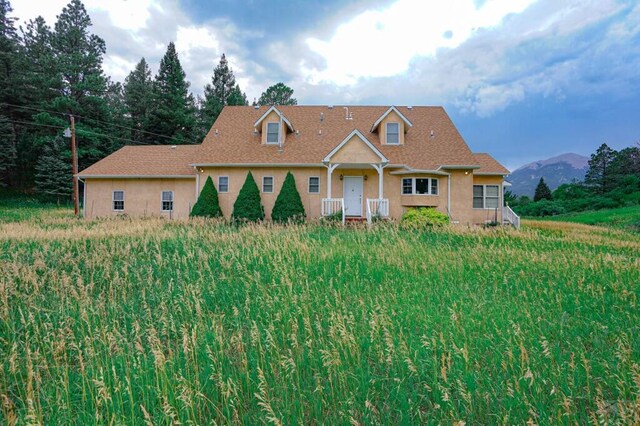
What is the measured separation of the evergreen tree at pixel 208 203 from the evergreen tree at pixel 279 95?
26.9 m

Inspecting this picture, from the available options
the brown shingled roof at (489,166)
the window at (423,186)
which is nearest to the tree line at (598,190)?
the brown shingled roof at (489,166)

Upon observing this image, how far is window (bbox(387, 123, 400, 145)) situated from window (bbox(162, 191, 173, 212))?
14.1 metres

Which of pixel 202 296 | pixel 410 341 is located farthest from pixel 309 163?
pixel 410 341

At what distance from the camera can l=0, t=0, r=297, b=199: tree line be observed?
30.9 metres

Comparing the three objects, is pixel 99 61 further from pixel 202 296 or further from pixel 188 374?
pixel 188 374

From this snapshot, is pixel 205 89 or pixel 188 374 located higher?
pixel 205 89

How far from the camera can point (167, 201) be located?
69.4 ft

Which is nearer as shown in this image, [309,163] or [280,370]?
[280,370]

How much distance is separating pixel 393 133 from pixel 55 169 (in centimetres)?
2989

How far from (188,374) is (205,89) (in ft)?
151

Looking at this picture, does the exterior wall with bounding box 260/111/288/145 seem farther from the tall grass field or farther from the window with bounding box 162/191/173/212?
the tall grass field

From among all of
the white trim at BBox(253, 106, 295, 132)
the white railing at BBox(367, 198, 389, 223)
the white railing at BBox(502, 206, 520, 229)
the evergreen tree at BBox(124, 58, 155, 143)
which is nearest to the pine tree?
the white railing at BBox(367, 198, 389, 223)

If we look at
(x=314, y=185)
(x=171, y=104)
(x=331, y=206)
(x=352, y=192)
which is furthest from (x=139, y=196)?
(x=171, y=104)

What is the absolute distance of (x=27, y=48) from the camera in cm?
3484
